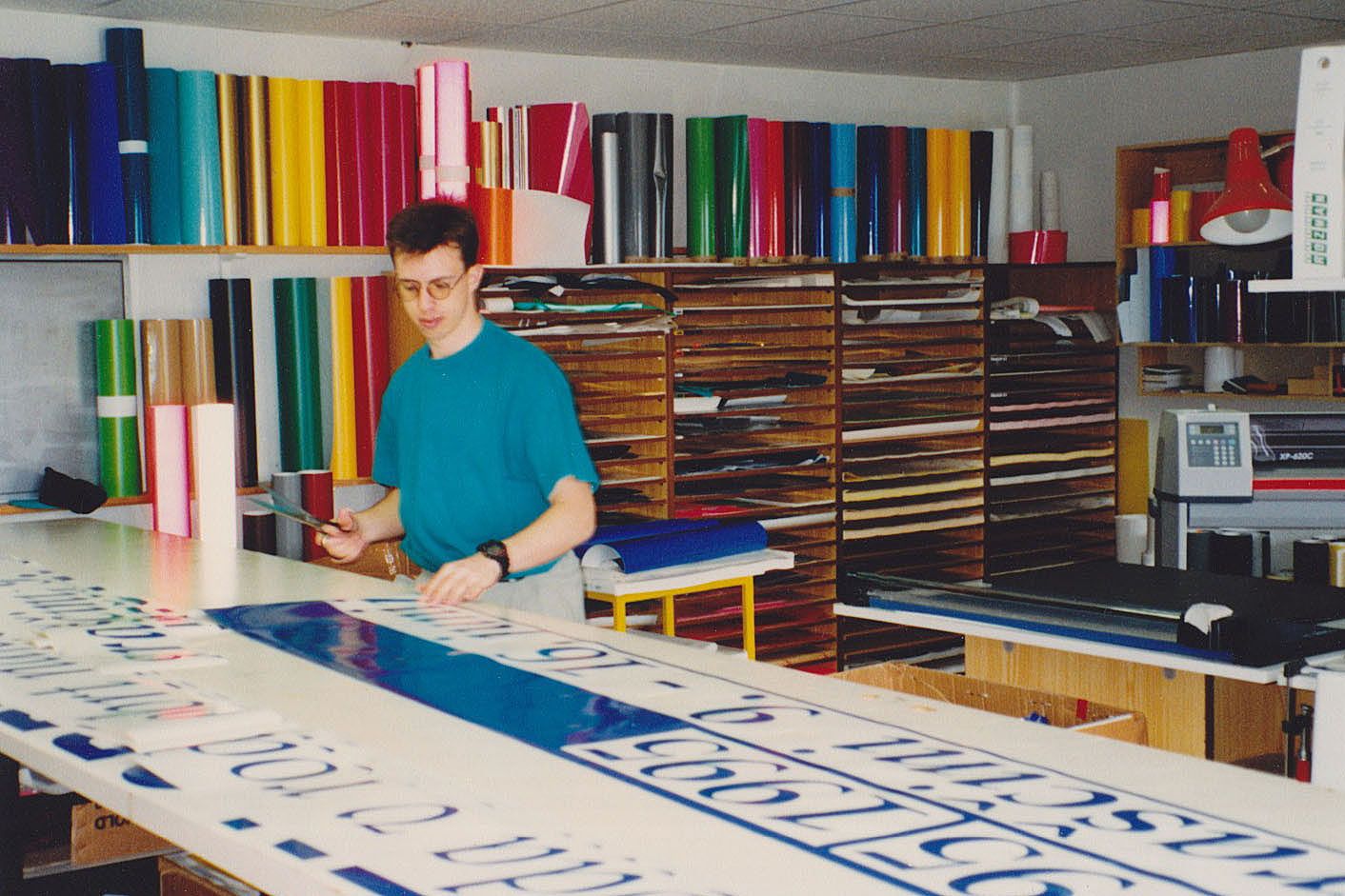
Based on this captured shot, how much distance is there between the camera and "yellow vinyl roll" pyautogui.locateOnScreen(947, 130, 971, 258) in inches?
233

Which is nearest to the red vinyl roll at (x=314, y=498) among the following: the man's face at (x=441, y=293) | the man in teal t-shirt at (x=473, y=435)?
the man in teal t-shirt at (x=473, y=435)

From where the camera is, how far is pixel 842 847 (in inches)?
54.6

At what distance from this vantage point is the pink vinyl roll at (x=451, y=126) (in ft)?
15.0

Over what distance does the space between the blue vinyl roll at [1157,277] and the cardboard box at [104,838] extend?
13.9 feet

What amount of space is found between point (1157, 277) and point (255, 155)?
314cm

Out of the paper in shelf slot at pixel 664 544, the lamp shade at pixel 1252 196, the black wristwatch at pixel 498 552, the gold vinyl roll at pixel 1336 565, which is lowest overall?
the gold vinyl roll at pixel 1336 565

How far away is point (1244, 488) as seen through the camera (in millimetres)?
4566

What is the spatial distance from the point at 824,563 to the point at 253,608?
315 centimetres

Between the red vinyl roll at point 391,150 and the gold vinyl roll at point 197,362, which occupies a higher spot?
the red vinyl roll at point 391,150

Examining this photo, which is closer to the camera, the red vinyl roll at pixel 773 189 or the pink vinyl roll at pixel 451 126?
the pink vinyl roll at pixel 451 126

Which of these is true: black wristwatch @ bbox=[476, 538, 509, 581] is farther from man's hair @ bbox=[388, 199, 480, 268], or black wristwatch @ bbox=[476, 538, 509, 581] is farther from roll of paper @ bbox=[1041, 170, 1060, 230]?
roll of paper @ bbox=[1041, 170, 1060, 230]

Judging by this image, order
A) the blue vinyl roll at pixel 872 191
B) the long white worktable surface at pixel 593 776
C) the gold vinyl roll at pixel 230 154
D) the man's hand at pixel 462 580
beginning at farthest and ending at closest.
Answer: the blue vinyl roll at pixel 872 191 < the gold vinyl roll at pixel 230 154 < the man's hand at pixel 462 580 < the long white worktable surface at pixel 593 776

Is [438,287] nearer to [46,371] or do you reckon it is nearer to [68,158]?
[68,158]

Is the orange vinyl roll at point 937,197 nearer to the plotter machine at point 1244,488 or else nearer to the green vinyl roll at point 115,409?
the plotter machine at point 1244,488
